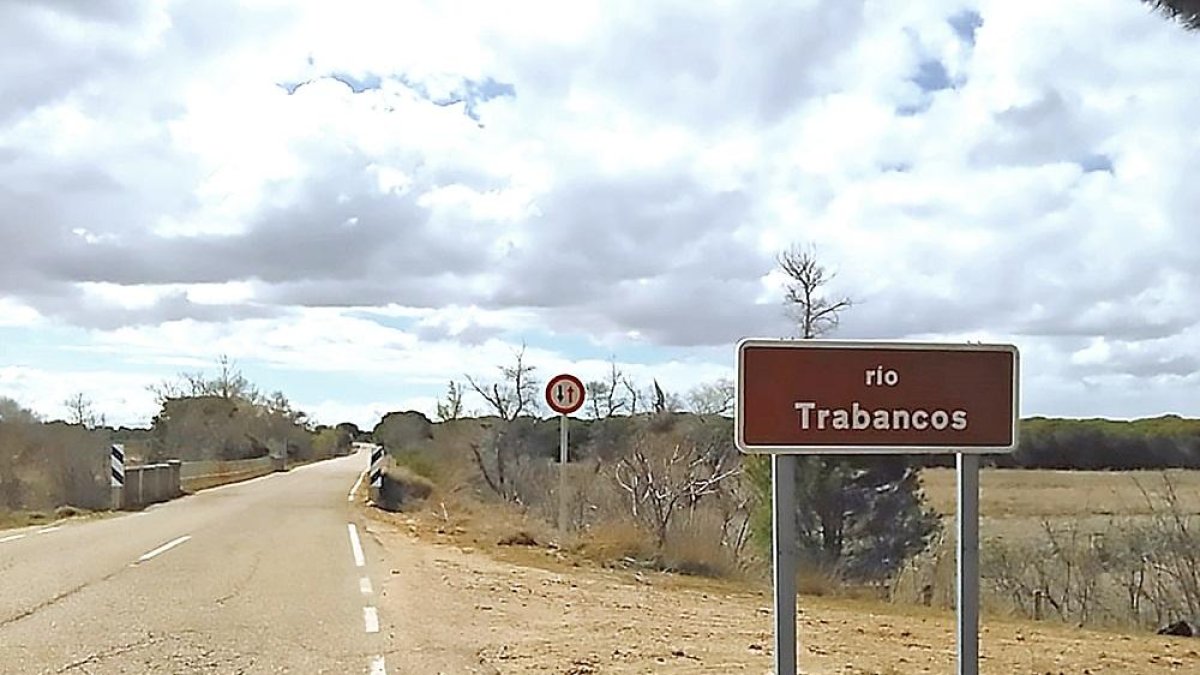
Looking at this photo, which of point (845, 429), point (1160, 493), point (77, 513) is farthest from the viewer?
point (77, 513)

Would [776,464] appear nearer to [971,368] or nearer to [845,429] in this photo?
[845,429]

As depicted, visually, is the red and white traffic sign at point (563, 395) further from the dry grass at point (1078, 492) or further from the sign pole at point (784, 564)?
the sign pole at point (784, 564)

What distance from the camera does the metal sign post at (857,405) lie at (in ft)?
18.6

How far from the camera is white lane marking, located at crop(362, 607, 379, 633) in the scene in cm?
1184

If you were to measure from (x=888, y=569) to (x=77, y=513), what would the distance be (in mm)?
18129

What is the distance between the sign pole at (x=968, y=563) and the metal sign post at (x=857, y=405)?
0.04 metres

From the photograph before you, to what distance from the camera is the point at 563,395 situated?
1962cm

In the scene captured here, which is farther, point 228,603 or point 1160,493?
point 1160,493

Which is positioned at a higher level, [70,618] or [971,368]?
[971,368]

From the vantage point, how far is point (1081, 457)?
25641 mm

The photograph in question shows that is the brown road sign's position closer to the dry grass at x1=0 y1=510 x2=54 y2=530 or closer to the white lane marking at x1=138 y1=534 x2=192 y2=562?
the white lane marking at x1=138 y1=534 x2=192 y2=562

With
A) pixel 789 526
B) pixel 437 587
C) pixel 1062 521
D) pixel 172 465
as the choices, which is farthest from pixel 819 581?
pixel 172 465

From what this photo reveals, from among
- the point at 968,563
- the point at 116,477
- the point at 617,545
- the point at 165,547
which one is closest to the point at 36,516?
the point at 116,477

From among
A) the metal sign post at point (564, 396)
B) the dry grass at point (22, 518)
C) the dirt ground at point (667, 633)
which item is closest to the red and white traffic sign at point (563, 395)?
the metal sign post at point (564, 396)
